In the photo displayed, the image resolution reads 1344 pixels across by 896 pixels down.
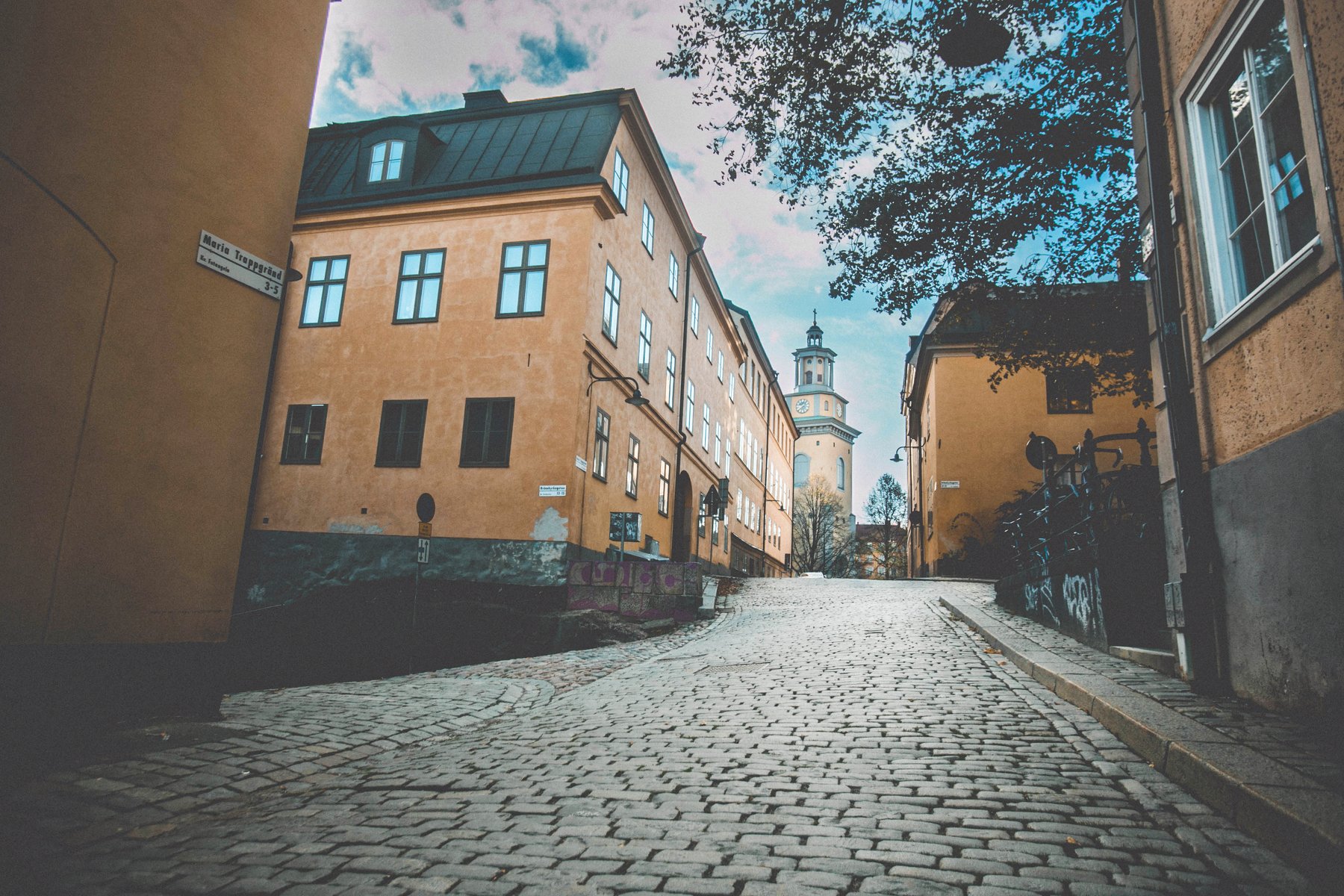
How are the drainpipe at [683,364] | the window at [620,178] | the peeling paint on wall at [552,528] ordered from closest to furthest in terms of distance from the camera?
the peeling paint on wall at [552,528]
the window at [620,178]
the drainpipe at [683,364]

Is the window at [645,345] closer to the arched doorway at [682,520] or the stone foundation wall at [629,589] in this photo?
the arched doorway at [682,520]

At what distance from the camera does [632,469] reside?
20.5 m

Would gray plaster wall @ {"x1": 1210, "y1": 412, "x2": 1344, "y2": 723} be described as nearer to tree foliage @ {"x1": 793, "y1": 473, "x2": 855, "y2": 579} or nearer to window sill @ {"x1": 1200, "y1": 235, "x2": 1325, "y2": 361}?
window sill @ {"x1": 1200, "y1": 235, "x2": 1325, "y2": 361}

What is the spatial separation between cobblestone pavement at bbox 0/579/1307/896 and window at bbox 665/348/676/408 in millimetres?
17619

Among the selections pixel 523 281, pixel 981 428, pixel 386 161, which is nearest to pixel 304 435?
pixel 523 281

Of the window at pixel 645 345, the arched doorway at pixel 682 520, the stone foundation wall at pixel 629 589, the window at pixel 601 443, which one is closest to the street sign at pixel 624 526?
the window at pixel 601 443

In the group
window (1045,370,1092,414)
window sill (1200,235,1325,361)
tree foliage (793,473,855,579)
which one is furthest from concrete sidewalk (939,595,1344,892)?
tree foliage (793,473,855,579)

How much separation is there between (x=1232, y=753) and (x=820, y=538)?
190ft

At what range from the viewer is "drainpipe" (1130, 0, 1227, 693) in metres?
5.50

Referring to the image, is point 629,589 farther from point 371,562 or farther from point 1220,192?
point 1220,192

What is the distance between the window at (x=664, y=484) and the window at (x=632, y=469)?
231 centimetres

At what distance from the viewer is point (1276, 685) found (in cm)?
470

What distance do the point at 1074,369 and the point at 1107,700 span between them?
31.7 ft

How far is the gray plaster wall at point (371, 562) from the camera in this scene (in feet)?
53.0
